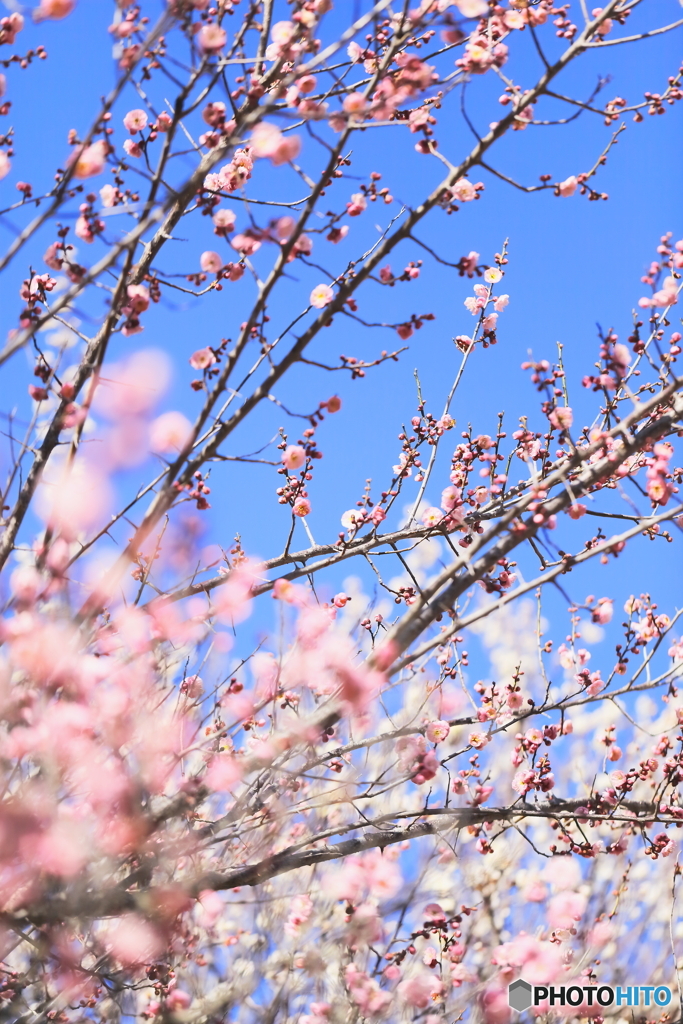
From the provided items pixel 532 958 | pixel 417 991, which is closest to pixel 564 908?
pixel 532 958

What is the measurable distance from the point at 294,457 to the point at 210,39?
6.55ft

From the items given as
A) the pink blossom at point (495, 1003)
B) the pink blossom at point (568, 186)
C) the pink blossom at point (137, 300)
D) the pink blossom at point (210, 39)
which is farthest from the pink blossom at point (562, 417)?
the pink blossom at point (495, 1003)

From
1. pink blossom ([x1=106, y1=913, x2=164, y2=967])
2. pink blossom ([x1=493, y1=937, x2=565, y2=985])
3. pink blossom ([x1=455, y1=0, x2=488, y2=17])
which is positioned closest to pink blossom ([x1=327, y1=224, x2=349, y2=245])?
pink blossom ([x1=455, y1=0, x2=488, y2=17])

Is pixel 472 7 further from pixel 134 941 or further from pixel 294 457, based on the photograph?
pixel 134 941

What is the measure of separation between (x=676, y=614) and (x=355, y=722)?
1860 millimetres

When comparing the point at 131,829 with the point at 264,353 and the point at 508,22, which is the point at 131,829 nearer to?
the point at 264,353

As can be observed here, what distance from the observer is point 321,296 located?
3426 millimetres

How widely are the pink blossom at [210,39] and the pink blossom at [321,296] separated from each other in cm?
106

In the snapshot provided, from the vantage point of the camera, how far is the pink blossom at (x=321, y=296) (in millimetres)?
3424

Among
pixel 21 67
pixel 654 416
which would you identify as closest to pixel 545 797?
pixel 654 416

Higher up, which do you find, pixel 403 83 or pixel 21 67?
pixel 21 67

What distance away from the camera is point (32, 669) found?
9.36 feet

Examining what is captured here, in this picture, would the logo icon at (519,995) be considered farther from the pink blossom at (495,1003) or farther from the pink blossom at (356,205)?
the pink blossom at (356,205)

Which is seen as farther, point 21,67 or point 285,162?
point 21,67
